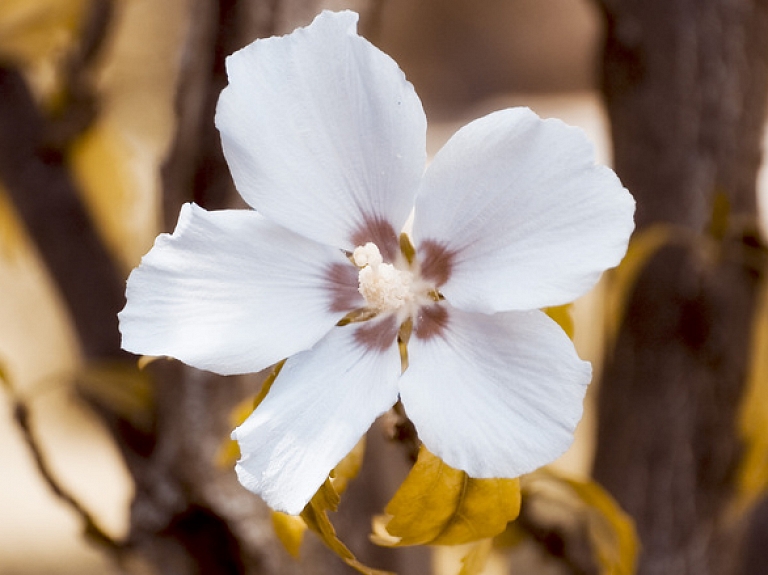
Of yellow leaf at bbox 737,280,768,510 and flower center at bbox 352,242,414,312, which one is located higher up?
flower center at bbox 352,242,414,312

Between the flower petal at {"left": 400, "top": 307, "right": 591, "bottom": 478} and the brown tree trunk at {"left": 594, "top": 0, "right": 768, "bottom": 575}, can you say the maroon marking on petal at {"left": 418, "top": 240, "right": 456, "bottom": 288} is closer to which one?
the flower petal at {"left": 400, "top": 307, "right": 591, "bottom": 478}

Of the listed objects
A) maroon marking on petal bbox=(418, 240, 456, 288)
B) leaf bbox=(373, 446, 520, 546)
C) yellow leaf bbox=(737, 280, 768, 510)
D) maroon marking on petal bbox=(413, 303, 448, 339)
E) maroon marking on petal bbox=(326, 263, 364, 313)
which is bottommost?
yellow leaf bbox=(737, 280, 768, 510)

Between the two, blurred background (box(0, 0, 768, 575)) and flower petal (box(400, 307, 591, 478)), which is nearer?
flower petal (box(400, 307, 591, 478))

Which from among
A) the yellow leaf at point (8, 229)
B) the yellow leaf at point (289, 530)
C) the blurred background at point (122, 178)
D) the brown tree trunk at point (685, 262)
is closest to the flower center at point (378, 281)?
the yellow leaf at point (289, 530)

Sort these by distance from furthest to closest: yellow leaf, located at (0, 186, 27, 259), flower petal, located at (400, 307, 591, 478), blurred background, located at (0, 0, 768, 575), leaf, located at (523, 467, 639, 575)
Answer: yellow leaf, located at (0, 186, 27, 259) → blurred background, located at (0, 0, 768, 575) → leaf, located at (523, 467, 639, 575) → flower petal, located at (400, 307, 591, 478)

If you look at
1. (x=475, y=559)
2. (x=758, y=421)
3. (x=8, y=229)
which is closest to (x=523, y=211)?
(x=475, y=559)

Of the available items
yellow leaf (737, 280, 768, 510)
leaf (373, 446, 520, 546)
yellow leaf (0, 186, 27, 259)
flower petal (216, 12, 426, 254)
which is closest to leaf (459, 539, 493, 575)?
leaf (373, 446, 520, 546)

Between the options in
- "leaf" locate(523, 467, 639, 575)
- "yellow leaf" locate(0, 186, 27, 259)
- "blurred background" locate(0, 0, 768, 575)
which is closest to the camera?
"leaf" locate(523, 467, 639, 575)
